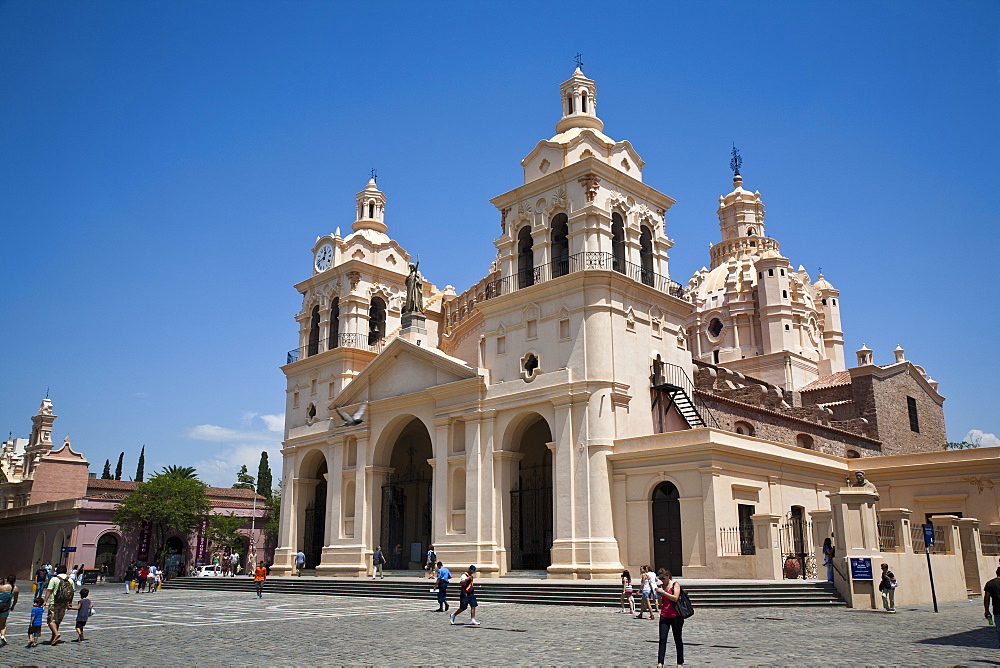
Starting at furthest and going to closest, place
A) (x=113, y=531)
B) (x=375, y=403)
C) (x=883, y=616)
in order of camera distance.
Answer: (x=113, y=531)
(x=375, y=403)
(x=883, y=616)

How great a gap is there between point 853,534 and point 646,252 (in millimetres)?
15697

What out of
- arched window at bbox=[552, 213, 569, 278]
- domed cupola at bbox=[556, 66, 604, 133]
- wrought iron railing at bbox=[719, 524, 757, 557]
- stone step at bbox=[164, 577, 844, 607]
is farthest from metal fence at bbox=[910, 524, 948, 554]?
domed cupola at bbox=[556, 66, 604, 133]

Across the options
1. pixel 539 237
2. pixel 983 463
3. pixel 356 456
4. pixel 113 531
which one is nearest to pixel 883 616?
A: pixel 983 463

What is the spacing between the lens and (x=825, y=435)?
39.9m

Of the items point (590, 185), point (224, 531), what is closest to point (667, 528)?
point (590, 185)

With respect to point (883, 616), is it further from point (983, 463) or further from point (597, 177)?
point (597, 177)

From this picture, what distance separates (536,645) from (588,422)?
50.0 feet

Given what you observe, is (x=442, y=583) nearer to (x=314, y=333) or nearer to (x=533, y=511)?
(x=533, y=511)

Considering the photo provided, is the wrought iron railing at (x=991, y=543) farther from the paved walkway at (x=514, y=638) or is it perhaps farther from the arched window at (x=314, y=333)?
the arched window at (x=314, y=333)

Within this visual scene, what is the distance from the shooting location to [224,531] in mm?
55125

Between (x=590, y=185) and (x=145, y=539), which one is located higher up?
(x=590, y=185)

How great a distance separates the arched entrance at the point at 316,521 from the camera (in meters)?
41.8

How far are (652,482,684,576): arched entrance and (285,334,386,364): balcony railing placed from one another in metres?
18.1

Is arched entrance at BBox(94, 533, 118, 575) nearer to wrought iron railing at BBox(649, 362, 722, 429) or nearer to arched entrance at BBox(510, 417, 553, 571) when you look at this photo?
arched entrance at BBox(510, 417, 553, 571)
